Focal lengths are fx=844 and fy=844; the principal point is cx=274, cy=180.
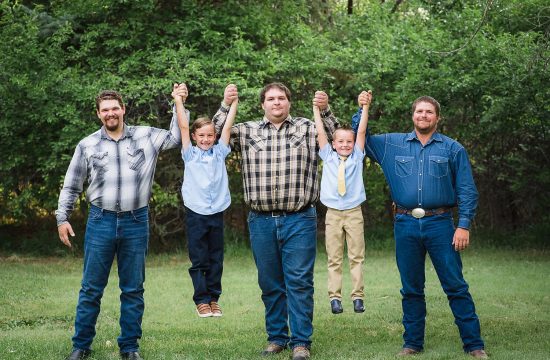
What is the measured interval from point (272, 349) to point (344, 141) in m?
2.67

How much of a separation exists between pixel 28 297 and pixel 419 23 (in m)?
10.9

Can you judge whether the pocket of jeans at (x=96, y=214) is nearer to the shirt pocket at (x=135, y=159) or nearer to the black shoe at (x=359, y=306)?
the shirt pocket at (x=135, y=159)

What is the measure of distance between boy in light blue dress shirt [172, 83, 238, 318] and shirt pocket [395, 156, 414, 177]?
178 cm

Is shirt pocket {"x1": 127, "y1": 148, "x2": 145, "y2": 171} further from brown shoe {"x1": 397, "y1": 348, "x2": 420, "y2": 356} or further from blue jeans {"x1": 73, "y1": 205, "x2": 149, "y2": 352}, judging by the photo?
brown shoe {"x1": 397, "y1": 348, "x2": 420, "y2": 356}

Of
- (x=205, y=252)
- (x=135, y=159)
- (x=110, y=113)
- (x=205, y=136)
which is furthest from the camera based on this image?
(x=205, y=252)

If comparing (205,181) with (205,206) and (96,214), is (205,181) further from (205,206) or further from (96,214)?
(96,214)

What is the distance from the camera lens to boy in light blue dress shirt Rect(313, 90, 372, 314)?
908 centimetres

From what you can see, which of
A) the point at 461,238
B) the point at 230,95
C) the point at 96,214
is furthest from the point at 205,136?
the point at 461,238

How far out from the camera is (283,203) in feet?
23.4

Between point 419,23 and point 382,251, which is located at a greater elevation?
point 419,23

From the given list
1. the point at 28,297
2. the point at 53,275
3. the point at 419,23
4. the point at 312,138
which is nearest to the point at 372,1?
the point at 419,23

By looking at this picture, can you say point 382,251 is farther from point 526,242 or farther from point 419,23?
point 419,23

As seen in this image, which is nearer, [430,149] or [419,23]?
[430,149]

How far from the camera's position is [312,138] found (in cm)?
732
